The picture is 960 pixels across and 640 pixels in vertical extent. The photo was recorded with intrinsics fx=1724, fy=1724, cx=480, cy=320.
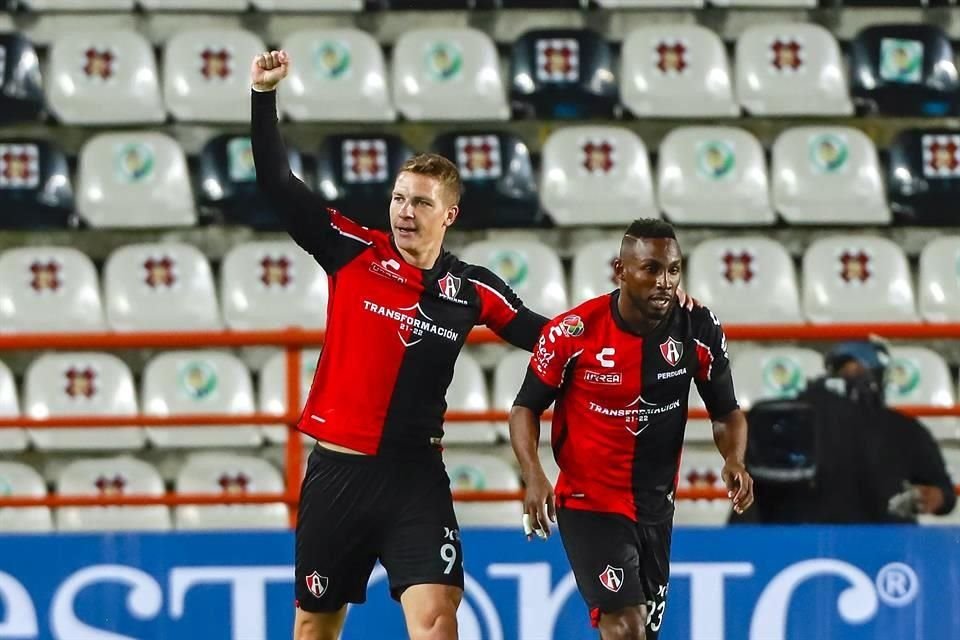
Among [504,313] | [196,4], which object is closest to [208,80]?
[196,4]

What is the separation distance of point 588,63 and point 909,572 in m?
3.56

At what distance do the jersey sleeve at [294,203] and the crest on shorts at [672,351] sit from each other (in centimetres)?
91

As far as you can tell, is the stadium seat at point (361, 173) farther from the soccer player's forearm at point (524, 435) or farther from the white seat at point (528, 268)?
the soccer player's forearm at point (524, 435)

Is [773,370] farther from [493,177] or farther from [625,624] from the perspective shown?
[625,624]

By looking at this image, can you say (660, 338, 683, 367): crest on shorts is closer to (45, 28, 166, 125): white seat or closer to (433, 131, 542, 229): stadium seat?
(433, 131, 542, 229): stadium seat

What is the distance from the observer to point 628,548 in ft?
16.3

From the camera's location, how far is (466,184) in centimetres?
845

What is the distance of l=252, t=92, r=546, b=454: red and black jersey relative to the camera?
477 centimetres

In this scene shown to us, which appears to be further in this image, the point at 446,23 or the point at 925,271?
the point at 446,23

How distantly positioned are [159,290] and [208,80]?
1161 millimetres

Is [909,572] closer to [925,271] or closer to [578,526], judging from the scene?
[578,526]

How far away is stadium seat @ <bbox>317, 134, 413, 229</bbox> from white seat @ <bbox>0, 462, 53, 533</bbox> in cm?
192

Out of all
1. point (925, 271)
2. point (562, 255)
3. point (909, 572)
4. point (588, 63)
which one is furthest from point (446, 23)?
point (909, 572)

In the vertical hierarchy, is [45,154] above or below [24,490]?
above
